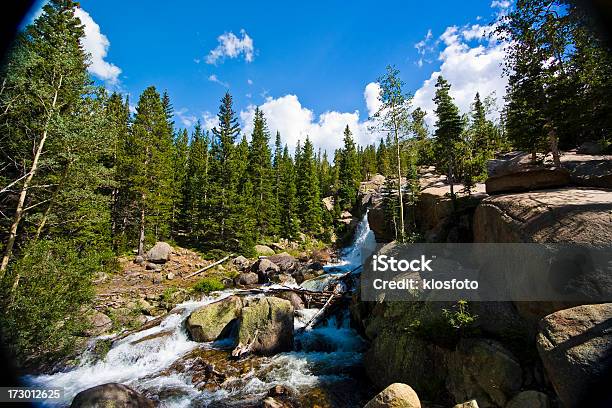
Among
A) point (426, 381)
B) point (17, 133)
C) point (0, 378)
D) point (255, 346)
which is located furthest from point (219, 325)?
point (17, 133)

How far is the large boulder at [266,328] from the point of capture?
13.2 m

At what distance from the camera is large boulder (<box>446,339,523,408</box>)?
261 inches

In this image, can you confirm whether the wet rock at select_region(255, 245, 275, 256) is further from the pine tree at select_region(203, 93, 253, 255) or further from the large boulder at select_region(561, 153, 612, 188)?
the large boulder at select_region(561, 153, 612, 188)

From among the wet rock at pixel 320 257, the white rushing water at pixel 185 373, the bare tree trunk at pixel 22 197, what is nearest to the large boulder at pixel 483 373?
the white rushing water at pixel 185 373

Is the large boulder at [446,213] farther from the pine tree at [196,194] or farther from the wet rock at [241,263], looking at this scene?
the pine tree at [196,194]

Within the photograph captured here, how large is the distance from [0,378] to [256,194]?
38.4 metres

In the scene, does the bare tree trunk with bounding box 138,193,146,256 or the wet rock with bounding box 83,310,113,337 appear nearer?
the wet rock with bounding box 83,310,113,337

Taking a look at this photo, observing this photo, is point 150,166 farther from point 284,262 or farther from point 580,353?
point 580,353

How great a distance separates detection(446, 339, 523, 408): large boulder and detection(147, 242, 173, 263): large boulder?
2777cm

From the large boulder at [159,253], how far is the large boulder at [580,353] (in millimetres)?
30067

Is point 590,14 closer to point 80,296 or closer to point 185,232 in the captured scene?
point 80,296

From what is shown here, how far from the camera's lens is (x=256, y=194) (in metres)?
46.3

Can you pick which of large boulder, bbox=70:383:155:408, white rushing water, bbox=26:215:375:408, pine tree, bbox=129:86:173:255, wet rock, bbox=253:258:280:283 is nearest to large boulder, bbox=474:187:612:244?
white rushing water, bbox=26:215:375:408

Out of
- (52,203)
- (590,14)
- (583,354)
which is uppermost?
(590,14)
